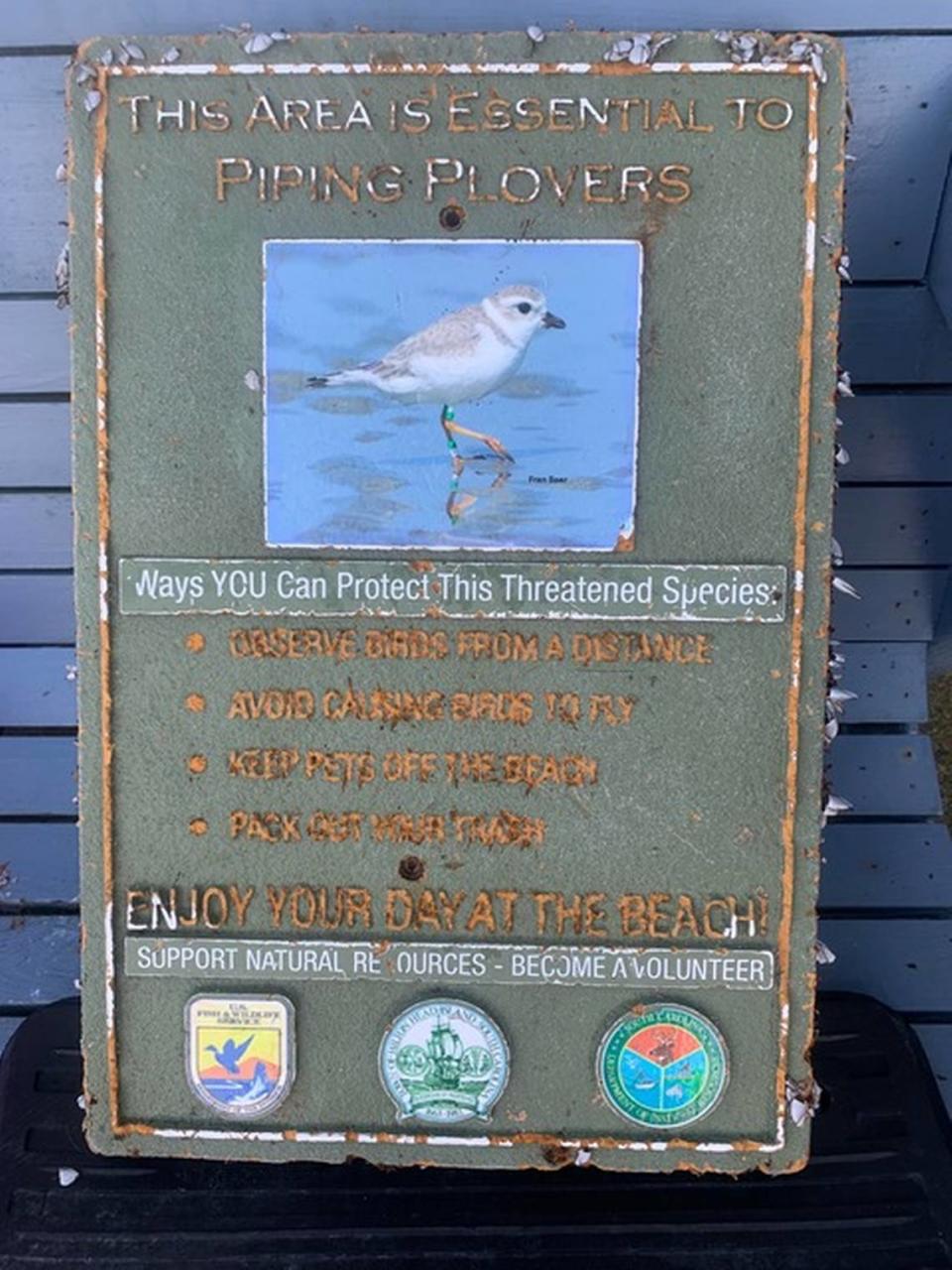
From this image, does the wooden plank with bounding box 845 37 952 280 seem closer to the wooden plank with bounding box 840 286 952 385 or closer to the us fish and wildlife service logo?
the wooden plank with bounding box 840 286 952 385

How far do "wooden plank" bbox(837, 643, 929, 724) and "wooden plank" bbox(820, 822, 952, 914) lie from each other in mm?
188

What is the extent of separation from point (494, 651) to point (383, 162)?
0.61 m

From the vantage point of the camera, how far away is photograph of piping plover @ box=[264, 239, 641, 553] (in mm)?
1282

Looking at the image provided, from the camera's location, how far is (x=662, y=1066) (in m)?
1.38

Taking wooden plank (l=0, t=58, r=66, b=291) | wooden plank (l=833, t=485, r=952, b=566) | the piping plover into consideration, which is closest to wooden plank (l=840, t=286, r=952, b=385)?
wooden plank (l=833, t=485, r=952, b=566)

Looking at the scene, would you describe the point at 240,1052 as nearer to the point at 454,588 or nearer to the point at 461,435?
the point at 454,588

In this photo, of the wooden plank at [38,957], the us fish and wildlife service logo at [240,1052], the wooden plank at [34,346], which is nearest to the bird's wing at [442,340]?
the wooden plank at [34,346]

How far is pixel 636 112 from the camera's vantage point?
49.2 inches

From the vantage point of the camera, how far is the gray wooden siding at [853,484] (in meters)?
1.44

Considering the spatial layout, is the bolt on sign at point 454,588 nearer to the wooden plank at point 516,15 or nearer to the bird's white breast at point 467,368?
the bird's white breast at point 467,368

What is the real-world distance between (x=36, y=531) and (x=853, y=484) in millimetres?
1296

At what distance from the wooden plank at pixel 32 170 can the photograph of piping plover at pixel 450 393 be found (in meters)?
0.48

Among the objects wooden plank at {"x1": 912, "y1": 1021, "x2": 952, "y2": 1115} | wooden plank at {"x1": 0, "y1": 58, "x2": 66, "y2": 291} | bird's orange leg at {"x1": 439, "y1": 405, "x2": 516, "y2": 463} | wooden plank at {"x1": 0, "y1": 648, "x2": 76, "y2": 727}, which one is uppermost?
wooden plank at {"x1": 0, "y1": 58, "x2": 66, "y2": 291}

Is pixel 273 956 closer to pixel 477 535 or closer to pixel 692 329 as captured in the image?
pixel 477 535
